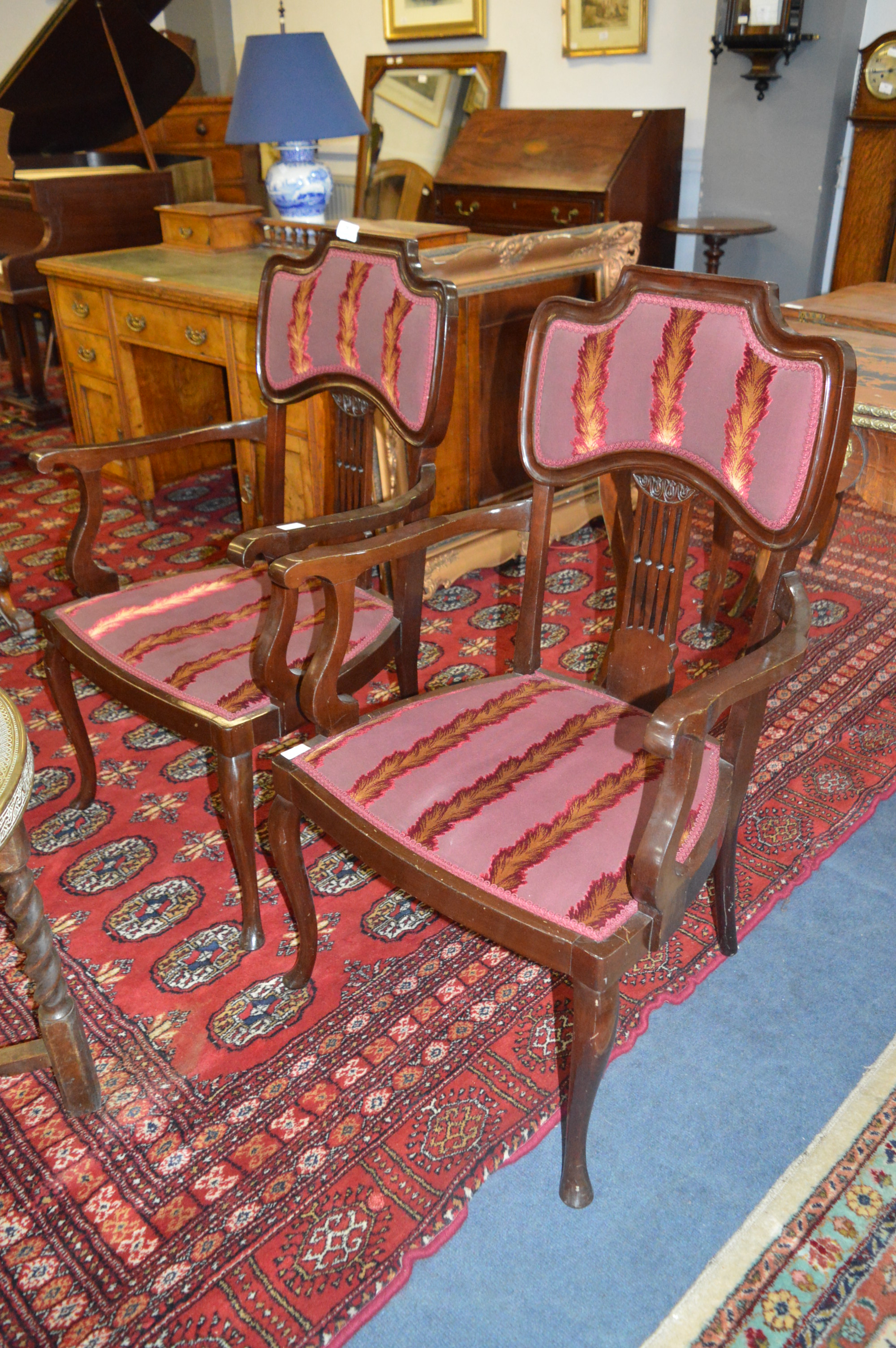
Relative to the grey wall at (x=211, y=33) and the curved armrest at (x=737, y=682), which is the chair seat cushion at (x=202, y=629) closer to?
the curved armrest at (x=737, y=682)

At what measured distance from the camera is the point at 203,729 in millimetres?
1614

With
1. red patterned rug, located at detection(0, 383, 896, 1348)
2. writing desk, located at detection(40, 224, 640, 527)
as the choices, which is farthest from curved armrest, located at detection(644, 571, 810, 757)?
writing desk, located at detection(40, 224, 640, 527)

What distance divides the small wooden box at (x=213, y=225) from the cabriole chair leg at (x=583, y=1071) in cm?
309

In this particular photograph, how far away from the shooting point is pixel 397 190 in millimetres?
5816

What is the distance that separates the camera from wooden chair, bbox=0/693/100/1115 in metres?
1.22

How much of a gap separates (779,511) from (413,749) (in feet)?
2.00

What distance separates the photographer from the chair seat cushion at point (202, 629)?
166 cm

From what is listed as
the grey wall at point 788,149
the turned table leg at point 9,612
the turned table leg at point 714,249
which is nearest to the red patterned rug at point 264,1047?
the turned table leg at point 9,612

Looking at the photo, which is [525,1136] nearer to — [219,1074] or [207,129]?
[219,1074]

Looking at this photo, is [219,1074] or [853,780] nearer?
[219,1074]

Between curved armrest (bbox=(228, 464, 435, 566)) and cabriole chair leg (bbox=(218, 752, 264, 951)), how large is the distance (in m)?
0.33

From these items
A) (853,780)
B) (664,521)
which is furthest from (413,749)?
(853,780)

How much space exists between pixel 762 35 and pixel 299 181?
2.29 meters

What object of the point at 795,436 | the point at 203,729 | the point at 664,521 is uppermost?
the point at 795,436
